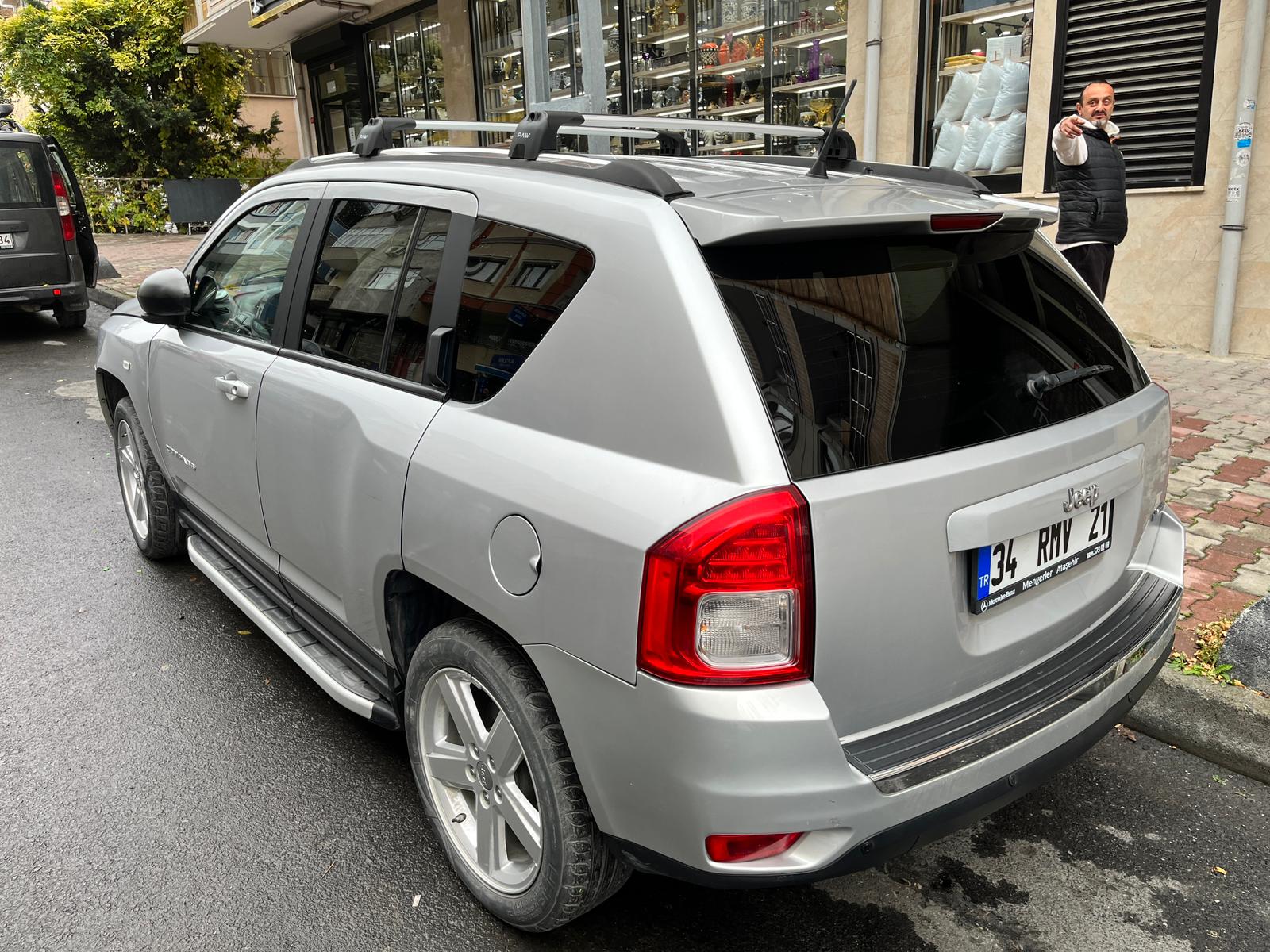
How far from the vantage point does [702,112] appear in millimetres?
Answer: 11188

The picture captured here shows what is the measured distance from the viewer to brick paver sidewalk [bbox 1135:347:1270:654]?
384cm

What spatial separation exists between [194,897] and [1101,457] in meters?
2.39

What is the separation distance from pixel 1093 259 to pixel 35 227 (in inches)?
385

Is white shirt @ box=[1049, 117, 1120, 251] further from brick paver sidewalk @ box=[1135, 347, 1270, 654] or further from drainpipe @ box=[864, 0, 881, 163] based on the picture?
drainpipe @ box=[864, 0, 881, 163]

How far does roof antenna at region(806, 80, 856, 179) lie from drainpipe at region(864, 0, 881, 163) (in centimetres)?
641

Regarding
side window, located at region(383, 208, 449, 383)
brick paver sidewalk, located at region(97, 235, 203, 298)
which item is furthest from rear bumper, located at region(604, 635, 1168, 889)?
brick paver sidewalk, located at region(97, 235, 203, 298)

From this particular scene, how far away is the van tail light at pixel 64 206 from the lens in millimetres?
10273

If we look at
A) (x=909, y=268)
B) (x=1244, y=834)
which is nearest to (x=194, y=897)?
(x=909, y=268)

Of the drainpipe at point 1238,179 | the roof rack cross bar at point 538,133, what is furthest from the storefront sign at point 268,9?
the roof rack cross bar at point 538,133

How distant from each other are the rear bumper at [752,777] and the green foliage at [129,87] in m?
21.7

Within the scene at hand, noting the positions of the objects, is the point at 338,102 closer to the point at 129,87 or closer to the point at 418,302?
the point at 129,87

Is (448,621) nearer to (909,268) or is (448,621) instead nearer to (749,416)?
(749,416)

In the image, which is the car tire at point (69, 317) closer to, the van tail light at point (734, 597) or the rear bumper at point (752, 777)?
the rear bumper at point (752, 777)

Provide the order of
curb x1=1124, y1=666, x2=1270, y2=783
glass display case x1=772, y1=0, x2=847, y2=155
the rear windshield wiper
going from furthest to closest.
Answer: glass display case x1=772, y1=0, x2=847, y2=155, curb x1=1124, y1=666, x2=1270, y2=783, the rear windshield wiper
